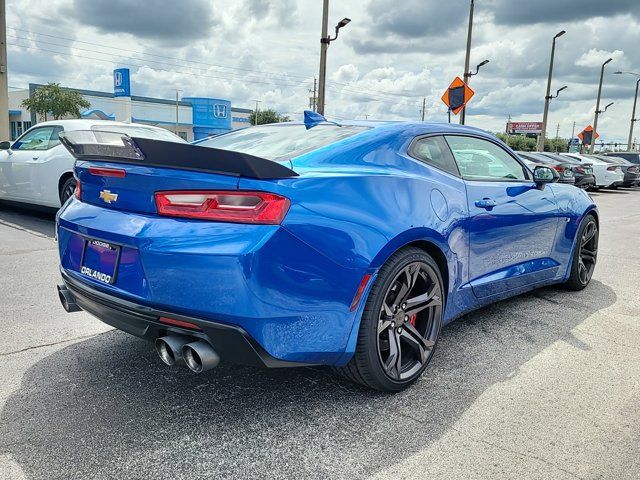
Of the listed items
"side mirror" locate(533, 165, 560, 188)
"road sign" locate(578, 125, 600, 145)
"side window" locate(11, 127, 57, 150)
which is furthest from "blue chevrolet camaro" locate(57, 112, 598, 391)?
"road sign" locate(578, 125, 600, 145)

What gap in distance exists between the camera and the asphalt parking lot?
7.40 ft

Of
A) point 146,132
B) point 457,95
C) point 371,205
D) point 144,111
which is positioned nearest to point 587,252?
point 371,205

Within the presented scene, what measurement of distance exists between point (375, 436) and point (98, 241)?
5.08 feet

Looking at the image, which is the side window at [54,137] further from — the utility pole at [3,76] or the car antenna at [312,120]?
the utility pole at [3,76]

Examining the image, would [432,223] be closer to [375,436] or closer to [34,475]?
[375,436]

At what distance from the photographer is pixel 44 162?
7.65 meters

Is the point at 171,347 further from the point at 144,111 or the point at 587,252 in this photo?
the point at 144,111

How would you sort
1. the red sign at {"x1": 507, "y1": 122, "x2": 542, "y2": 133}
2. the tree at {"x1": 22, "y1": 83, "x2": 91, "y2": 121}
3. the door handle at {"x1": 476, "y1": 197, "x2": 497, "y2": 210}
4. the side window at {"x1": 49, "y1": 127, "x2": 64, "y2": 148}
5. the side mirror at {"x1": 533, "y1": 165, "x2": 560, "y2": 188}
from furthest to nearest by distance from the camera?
the red sign at {"x1": 507, "y1": 122, "x2": 542, "y2": 133} → the tree at {"x1": 22, "y1": 83, "x2": 91, "y2": 121} → the side window at {"x1": 49, "y1": 127, "x2": 64, "y2": 148} → the side mirror at {"x1": 533, "y1": 165, "x2": 560, "y2": 188} → the door handle at {"x1": 476, "y1": 197, "x2": 497, "y2": 210}

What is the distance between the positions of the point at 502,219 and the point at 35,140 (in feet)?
23.4

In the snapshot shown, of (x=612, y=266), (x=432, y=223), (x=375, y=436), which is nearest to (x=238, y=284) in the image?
(x=375, y=436)

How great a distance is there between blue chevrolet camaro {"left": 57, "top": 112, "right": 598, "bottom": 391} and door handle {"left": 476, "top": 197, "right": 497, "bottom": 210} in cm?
3

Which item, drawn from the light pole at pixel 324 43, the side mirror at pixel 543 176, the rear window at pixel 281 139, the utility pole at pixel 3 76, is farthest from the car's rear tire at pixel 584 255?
the utility pole at pixel 3 76

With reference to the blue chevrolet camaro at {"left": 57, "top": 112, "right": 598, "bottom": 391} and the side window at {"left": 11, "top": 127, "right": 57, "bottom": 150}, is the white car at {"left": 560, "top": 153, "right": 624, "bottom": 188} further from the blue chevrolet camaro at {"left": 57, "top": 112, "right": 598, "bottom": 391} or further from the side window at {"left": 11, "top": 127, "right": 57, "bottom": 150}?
the blue chevrolet camaro at {"left": 57, "top": 112, "right": 598, "bottom": 391}

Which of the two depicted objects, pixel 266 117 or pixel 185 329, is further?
pixel 266 117
